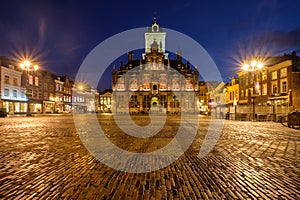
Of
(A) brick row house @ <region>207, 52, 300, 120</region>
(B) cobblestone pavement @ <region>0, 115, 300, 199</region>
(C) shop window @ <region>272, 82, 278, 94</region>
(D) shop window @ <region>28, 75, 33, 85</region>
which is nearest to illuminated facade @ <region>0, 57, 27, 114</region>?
(D) shop window @ <region>28, 75, 33, 85</region>

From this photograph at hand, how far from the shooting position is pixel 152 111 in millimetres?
50062

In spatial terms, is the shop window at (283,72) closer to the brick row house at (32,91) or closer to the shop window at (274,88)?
the shop window at (274,88)

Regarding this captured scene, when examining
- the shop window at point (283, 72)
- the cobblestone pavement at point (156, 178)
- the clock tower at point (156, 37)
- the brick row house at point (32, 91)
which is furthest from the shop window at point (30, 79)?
the shop window at point (283, 72)

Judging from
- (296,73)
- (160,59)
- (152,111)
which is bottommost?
(152,111)

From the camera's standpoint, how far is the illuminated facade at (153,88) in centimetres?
5100

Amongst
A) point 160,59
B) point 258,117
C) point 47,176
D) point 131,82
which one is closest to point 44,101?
point 131,82

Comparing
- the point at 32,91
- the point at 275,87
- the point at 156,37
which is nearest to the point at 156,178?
the point at 275,87

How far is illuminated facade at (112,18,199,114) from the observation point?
51000 mm

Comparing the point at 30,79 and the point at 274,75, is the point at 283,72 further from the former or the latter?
the point at 30,79

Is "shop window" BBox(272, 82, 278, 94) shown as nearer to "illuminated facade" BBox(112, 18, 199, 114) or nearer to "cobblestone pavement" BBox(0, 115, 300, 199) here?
"illuminated facade" BBox(112, 18, 199, 114)

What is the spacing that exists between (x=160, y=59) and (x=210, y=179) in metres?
50.0

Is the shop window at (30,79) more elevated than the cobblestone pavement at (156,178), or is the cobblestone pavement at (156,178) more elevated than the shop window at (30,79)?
the shop window at (30,79)

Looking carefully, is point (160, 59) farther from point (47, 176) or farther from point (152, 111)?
point (47, 176)

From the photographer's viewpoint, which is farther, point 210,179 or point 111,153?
point 111,153
